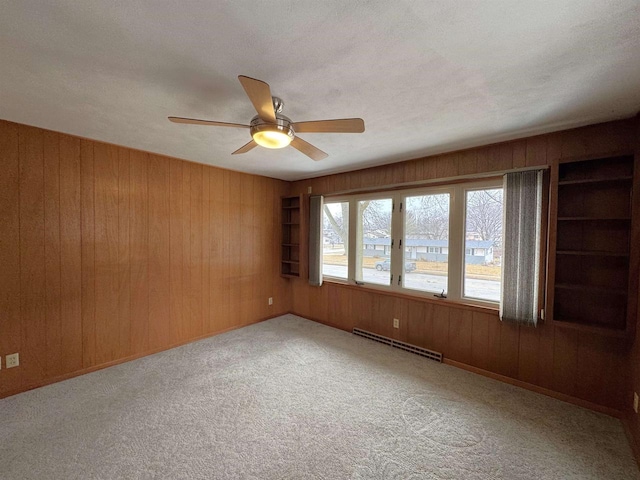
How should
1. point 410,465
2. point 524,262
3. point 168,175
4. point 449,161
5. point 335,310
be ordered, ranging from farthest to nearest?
point 335,310 → point 168,175 → point 449,161 → point 524,262 → point 410,465

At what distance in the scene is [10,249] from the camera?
2.30m

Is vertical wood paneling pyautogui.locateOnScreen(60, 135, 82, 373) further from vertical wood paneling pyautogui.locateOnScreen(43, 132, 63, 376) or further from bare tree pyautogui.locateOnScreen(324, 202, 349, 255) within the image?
bare tree pyautogui.locateOnScreen(324, 202, 349, 255)

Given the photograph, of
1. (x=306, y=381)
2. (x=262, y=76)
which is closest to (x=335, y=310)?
(x=306, y=381)

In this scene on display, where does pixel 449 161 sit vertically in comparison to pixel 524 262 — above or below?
above

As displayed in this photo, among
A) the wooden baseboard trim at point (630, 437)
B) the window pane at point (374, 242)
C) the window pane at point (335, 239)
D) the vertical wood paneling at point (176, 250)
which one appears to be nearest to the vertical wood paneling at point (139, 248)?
the vertical wood paneling at point (176, 250)

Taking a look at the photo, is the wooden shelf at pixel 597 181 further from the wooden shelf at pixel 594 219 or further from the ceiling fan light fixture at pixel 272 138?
the ceiling fan light fixture at pixel 272 138

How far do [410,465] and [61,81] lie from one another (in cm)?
319

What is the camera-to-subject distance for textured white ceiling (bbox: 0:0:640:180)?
3.60 ft

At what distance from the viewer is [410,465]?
1674 millimetres

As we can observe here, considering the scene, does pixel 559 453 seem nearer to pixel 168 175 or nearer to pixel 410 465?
pixel 410 465

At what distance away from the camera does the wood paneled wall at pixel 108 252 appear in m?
2.35

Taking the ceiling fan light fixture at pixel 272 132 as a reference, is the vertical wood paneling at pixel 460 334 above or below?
below

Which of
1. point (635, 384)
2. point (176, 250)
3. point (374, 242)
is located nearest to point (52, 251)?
point (176, 250)

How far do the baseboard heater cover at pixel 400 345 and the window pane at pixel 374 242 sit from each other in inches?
27.8
